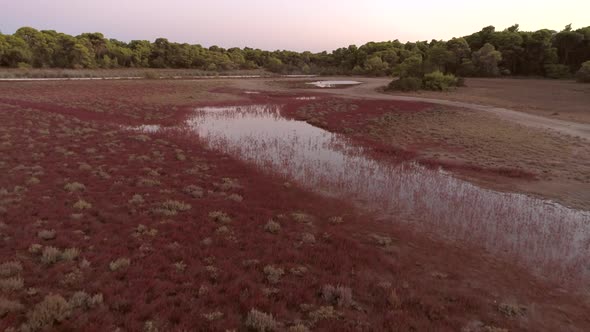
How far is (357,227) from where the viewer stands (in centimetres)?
1241

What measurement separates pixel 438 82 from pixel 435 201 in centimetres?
5652

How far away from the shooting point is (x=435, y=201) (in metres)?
14.9

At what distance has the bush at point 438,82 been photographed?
210ft

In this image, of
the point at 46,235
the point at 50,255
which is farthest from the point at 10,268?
the point at 46,235

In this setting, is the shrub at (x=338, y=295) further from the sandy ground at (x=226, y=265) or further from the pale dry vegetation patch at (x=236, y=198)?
the pale dry vegetation patch at (x=236, y=198)

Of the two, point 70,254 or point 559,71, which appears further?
point 559,71

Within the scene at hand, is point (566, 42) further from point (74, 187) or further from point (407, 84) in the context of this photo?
point (74, 187)

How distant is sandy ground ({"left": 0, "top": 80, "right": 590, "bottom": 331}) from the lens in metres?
7.26

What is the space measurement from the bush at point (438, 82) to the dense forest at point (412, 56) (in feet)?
26.3

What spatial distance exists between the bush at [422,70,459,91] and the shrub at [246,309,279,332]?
64.8m

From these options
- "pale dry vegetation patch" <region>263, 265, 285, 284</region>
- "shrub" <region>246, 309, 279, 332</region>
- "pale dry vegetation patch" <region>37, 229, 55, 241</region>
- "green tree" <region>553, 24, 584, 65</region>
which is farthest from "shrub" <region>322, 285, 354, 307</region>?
"green tree" <region>553, 24, 584, 65</region>

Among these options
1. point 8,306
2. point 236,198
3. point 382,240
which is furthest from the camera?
point 236,198

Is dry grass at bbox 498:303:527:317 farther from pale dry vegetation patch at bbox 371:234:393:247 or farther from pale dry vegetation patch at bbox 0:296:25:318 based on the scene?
pale dry vegetation patch at bbox 0:296:25:318

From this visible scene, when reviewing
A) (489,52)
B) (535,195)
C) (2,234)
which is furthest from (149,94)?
(489,52)
